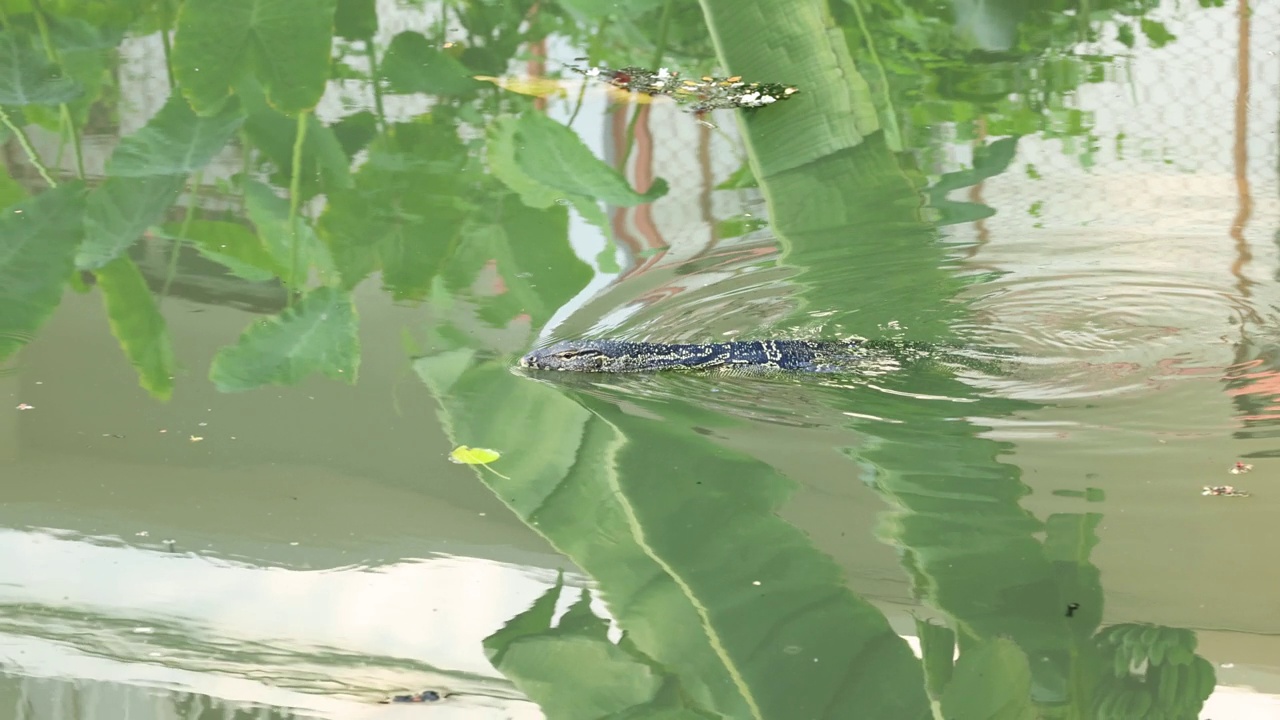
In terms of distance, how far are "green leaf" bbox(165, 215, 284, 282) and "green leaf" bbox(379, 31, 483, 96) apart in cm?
150

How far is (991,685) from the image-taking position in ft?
6.97

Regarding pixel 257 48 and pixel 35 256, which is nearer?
pixel 35 256

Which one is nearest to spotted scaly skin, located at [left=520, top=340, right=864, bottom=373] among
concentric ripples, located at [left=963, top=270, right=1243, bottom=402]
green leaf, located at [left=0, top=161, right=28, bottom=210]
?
concentric ripples, located at [left=963, top=270, right=1243, bottom=402]

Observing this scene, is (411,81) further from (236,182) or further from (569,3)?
(236,182)

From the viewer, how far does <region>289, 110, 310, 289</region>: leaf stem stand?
3833mm

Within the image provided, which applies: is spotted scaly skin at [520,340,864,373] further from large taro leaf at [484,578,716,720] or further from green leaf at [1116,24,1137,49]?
green leaf at [1116,24,1137,49]

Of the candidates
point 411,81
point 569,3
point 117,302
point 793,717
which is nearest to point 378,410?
point 117,302

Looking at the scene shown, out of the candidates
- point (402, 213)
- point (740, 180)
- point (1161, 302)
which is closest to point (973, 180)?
point (740, 180)

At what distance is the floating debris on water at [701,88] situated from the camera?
15.6 ft

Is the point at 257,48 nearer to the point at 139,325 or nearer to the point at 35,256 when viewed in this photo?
the point at 35,256

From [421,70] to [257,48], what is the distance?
3.34 ft

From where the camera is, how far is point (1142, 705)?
208 cm

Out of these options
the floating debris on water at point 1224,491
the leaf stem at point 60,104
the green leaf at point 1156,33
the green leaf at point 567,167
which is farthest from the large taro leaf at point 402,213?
the green leaf at point 1156,33

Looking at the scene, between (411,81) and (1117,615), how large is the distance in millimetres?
4133
